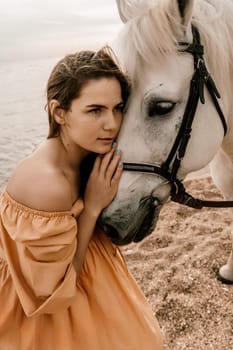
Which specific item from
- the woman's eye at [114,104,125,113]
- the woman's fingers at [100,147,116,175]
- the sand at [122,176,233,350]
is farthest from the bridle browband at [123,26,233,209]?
the sand at [122,176,233,350]

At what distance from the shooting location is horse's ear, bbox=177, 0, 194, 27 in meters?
1.59

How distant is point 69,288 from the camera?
141 centimetres

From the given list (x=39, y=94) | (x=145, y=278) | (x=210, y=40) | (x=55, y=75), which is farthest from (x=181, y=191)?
(x=39, y=94)

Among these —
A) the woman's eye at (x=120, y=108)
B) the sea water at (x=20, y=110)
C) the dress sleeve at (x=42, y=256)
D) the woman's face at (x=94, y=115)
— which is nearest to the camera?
the dress sleeve at (x=42, y=256)

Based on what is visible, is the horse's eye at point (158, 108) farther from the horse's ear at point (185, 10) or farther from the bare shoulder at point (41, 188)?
the bare shoulder at point (41, 188)

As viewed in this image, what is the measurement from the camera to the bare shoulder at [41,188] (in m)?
1.40

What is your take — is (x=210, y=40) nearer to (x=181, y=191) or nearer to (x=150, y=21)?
(x=150, y=21)

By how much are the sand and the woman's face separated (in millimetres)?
1359

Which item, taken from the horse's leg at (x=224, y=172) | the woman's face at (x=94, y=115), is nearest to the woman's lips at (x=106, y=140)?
the woman's face at (x=94, y=115)

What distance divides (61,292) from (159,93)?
30.8 inches

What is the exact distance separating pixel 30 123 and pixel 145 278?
410 centimetres

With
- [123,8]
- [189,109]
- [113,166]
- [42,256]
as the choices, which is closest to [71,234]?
[42,256]

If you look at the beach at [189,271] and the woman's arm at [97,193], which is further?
the beach at [189,271]

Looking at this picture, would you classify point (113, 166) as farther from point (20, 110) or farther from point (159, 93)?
point (20, 110)
